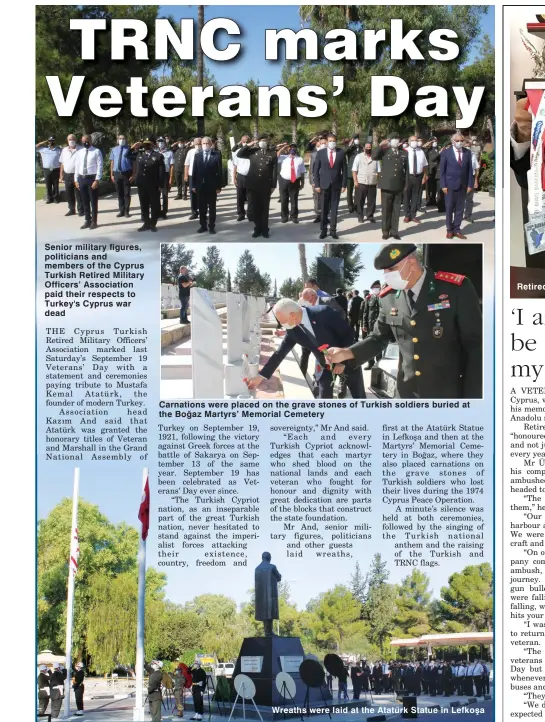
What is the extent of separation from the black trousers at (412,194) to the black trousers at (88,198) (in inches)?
135

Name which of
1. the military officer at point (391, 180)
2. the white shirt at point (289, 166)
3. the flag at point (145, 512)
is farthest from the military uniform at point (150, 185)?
the flag at point (145, 512)

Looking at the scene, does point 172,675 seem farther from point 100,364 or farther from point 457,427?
point 457,427

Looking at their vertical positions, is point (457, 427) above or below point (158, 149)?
below

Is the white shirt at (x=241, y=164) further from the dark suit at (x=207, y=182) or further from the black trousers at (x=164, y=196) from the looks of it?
the black trousers at (x=164, y=196)

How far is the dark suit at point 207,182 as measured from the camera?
1016 cm

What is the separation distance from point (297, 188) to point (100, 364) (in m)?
2.92

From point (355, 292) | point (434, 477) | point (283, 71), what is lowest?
point (434, 477)

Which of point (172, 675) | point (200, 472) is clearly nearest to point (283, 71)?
point (200, 472)

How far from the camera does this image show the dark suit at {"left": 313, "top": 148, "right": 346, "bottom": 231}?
10125 mm

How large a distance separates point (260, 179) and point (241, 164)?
0.27 metres

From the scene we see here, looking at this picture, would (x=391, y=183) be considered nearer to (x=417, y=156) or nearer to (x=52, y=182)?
(x=417, y=156)

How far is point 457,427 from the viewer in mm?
9930

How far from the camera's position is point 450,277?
10008 millimetres

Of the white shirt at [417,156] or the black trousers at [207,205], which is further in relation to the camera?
the black trousers at [207,205]
